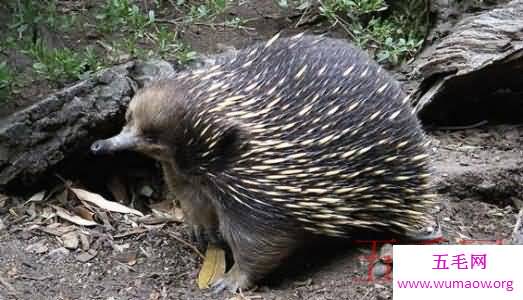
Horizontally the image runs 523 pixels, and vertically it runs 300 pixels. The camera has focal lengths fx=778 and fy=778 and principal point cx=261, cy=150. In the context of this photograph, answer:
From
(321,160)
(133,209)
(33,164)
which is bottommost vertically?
(133,209)

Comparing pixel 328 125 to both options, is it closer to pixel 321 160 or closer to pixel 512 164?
pixel 321 160

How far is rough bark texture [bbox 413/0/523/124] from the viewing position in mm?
4820

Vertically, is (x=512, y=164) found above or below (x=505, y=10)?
below

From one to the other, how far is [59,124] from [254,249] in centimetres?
138

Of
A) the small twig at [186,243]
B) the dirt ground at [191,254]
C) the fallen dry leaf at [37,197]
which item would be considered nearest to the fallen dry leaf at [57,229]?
the dirt ground at [191,254]

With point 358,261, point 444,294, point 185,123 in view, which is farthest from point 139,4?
point 444,294

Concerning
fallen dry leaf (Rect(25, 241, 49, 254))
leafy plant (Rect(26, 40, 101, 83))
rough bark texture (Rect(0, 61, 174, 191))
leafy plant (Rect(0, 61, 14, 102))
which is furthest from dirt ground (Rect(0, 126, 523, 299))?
leafy plant (Rect(26, 40, 101, 83))

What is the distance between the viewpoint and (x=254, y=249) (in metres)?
3.74

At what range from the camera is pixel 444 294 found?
2939 mm

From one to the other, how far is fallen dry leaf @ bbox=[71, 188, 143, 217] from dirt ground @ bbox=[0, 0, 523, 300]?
0.53 feet

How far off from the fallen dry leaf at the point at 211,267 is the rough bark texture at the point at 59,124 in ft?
3.15

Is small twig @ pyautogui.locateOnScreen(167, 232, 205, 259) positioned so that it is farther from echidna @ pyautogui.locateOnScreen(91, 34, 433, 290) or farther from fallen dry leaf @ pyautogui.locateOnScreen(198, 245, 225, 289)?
echidna @ pyautogui.locateOnScreen(91, 34, 433, 290)

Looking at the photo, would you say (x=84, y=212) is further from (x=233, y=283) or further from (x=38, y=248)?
(x=233, y=283)

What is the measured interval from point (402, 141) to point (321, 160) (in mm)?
451
